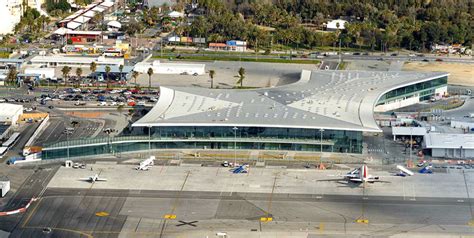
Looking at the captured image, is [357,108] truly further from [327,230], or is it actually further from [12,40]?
[12,40]

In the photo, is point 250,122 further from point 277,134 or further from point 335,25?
point 335,25

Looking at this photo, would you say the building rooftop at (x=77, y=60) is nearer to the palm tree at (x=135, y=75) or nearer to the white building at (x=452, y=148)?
the palm tree at (x=135, y=75)

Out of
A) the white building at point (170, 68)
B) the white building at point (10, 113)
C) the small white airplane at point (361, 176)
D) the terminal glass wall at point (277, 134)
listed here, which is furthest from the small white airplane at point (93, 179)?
the white building at point (170, 68)

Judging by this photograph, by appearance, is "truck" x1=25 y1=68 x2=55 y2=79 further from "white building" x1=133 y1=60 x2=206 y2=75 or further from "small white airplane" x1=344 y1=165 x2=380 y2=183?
"small white airplane" x1=344 y1=165 x2=380 y2=183

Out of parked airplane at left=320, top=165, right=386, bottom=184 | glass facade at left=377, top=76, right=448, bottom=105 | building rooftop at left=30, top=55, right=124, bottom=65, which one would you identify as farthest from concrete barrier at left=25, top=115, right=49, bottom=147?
glass facade at left=377, top=76, right=448, bottom=105

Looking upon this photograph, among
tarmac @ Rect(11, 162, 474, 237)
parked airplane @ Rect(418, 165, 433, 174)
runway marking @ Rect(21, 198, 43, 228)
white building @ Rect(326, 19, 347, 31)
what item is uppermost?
white building @ Rect(326, 19, 347, 31)

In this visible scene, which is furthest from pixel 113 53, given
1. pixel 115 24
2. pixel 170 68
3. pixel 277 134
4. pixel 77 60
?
pixel 277 134

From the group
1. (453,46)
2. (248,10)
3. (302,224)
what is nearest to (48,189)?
(302,224)
